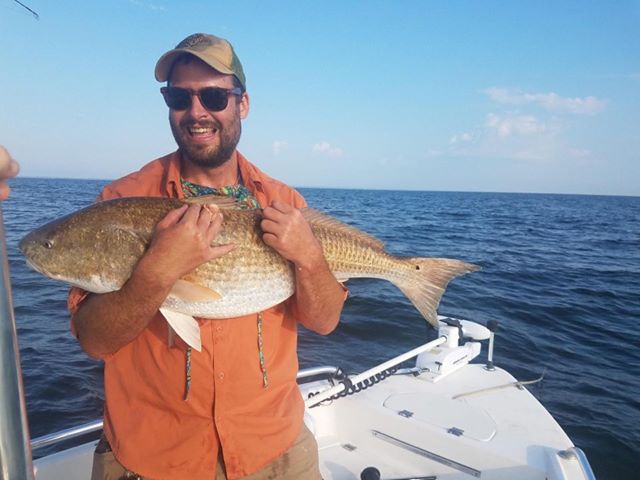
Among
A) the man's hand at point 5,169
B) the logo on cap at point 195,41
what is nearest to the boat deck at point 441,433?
the logo on cap at point 195,41

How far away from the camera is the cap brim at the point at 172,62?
266 cm

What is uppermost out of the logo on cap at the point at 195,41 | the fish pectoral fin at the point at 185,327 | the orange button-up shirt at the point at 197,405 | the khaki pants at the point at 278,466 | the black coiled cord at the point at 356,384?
the logo on cap at the point at 195,41

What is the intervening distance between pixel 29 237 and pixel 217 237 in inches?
46.9

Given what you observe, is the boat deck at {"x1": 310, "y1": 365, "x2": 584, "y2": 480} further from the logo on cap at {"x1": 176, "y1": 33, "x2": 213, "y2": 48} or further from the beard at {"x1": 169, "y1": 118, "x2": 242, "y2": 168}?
the logo on cap at {"x1": 176, "y1": 33, "x2": 213, "y2": 48}

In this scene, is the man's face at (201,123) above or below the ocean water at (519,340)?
above

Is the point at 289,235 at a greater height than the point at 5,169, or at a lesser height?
lesser

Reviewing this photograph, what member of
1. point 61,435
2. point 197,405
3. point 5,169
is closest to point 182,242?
point 197,405

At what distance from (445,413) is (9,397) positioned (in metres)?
4.42

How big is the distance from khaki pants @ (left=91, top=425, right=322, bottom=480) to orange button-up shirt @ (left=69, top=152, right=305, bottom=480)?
0.06 meters

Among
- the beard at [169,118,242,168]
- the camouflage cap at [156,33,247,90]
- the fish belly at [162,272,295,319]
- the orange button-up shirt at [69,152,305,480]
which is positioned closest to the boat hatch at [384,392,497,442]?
the orange button-up shirt at [69,152,305,480]

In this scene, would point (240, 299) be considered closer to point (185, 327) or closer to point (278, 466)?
point (185, 327)

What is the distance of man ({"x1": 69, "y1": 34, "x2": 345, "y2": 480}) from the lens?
7.78 feet

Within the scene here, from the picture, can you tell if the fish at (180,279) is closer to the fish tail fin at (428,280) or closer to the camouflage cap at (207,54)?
the camouflage cap at (207,54)

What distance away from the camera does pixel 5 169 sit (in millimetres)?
1359
